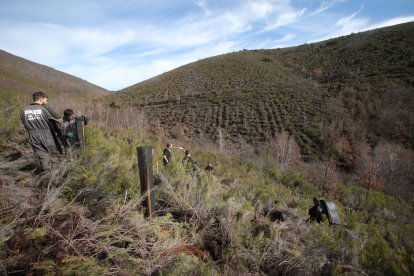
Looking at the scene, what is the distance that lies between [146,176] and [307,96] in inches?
1880

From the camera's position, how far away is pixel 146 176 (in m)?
4.01

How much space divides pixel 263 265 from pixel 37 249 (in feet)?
9.19

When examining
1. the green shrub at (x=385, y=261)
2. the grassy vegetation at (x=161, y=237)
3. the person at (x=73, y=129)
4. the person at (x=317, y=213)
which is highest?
the person at (x=73, y=129)

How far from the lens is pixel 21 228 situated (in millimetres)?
3158

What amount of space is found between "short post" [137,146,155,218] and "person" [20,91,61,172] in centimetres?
176

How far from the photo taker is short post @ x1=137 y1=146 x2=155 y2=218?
3.93 metres

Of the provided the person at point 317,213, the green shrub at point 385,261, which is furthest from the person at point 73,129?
the person at point 317,213

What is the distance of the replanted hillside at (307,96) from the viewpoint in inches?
1459

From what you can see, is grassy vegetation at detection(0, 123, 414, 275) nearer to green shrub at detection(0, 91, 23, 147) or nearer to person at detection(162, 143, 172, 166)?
person at detection(162, 143, 172, 166)

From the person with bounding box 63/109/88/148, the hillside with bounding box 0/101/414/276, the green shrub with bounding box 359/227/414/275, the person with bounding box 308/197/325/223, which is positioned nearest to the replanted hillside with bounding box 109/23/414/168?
the person with bounding box 308/197/325/223

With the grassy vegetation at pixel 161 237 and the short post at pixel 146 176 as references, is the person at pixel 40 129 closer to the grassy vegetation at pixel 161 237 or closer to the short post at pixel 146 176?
the grassy vegetation at pixel 161 237

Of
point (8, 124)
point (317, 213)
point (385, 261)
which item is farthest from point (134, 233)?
point (317, 213)

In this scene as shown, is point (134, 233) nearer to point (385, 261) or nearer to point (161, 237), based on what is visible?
point (161, 237)

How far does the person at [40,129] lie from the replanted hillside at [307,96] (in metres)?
31.0
